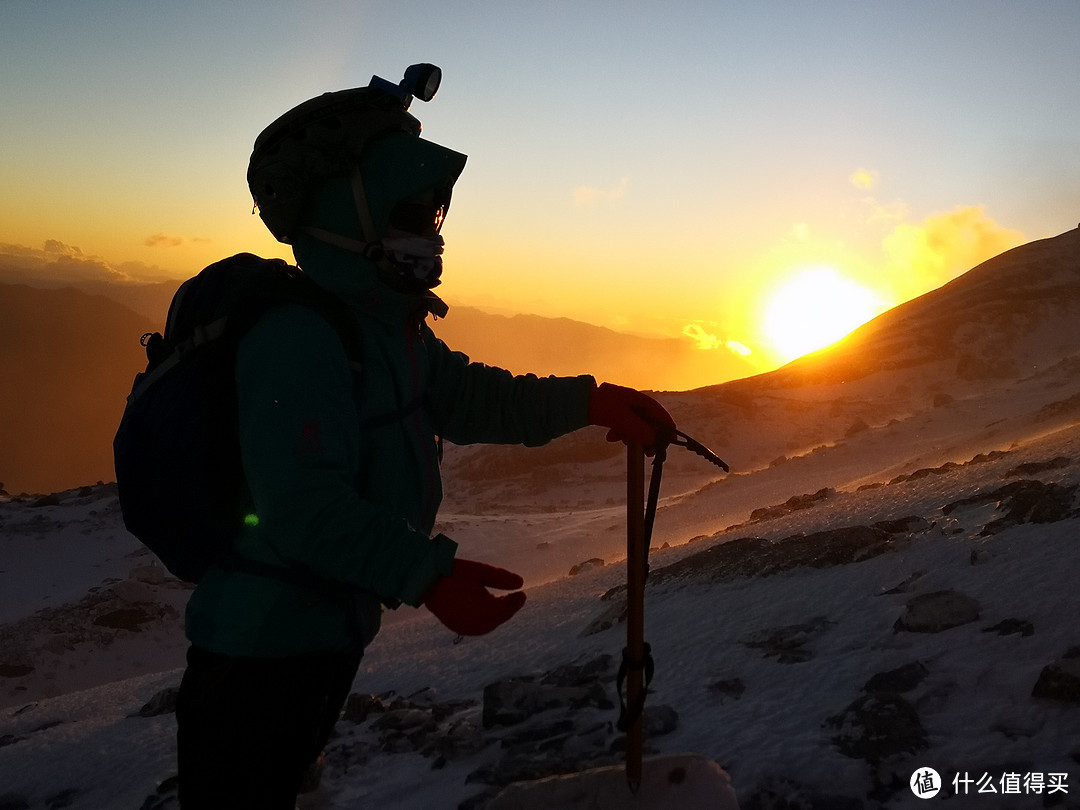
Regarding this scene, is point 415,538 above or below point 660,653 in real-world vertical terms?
above

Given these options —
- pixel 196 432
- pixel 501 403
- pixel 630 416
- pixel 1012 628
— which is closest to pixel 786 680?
pixel 1012 628

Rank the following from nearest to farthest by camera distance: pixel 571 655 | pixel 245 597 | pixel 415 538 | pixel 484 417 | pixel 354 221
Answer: pixel 415 538 < pixel 245 597 < pixel 354 221 < pixel 484 417 < pixel 571 655

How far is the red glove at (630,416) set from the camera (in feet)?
8.15

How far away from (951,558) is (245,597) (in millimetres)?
3947

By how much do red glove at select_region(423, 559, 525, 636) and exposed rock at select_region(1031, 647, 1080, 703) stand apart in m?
2.04

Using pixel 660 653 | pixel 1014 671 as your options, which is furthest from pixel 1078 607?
pixel 660 653

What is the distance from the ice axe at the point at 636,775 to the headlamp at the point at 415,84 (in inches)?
50.5

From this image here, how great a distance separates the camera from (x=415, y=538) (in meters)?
1.75

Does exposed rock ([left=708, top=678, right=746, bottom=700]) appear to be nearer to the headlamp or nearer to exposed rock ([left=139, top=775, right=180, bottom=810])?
exposed rock ([left=139, top=775, right=180, bottom=810])

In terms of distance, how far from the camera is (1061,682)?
8.51 feet

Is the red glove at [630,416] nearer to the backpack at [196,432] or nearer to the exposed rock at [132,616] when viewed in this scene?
the backpack at [196,432]

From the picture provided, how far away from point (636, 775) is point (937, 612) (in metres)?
1.91

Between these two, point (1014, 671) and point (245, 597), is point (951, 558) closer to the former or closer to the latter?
point (1014, 671)

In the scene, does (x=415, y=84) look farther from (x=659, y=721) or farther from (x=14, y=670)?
(x=14, y=670)
